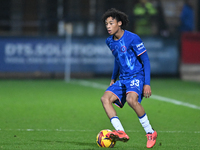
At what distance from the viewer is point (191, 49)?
61.3ft

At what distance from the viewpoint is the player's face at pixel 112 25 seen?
6066 millimetres

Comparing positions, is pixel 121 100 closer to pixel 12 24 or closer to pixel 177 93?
pixel 177 93

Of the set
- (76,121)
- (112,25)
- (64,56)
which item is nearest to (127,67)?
(112,25)

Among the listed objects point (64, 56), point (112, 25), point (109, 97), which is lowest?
point (64, 56)

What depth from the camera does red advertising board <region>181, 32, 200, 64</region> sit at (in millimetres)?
18641

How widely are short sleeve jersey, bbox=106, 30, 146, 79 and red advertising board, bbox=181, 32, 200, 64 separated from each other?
12863 mm

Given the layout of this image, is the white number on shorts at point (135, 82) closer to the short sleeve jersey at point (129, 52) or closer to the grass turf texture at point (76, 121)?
the short sleeve jersey at point (129, 52)

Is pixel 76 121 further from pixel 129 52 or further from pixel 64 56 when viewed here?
pixel 64 56

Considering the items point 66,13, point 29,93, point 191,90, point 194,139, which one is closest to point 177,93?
point 191,90

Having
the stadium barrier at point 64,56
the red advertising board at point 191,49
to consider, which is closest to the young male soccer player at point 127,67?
the stadium barrier at point 64,56

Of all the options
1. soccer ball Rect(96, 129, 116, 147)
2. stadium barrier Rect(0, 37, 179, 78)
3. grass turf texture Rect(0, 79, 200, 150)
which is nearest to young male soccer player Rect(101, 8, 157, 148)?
soccer ball Rect(96, 129, 116, 147)

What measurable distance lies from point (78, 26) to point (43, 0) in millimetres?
4130

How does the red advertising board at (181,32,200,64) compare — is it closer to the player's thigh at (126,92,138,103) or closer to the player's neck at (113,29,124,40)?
the player's neck at (113,29,124,40)

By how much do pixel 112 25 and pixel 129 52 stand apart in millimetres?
402
